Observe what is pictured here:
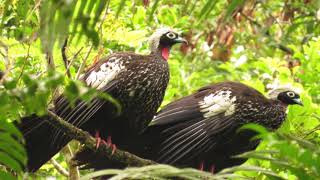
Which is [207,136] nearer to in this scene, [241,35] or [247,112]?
[247,112]

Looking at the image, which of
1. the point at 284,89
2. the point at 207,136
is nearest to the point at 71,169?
the point at 207,136

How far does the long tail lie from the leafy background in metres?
0.23

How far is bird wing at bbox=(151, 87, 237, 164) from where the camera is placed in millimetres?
5660

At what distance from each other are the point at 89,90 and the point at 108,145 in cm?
366

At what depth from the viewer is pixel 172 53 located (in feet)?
28.5

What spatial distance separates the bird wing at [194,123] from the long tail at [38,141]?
4.28ft

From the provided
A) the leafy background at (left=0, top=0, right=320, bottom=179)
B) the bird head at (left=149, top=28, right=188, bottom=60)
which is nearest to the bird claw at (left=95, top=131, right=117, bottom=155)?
the leafy background at (left=0, top=0, right=320, bottom=179)

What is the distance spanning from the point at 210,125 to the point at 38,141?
1794 mm

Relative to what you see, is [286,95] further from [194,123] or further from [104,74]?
[104,74]

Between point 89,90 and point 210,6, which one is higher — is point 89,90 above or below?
below

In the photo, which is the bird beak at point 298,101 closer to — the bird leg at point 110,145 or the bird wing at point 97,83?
the bird wing at point 97,83

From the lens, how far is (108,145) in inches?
192

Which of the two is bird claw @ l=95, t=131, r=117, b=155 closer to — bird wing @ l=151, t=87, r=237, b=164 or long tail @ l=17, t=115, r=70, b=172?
long tail @ l=17, t=115, r=70, b=172

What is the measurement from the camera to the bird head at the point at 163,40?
5793 millimetres
